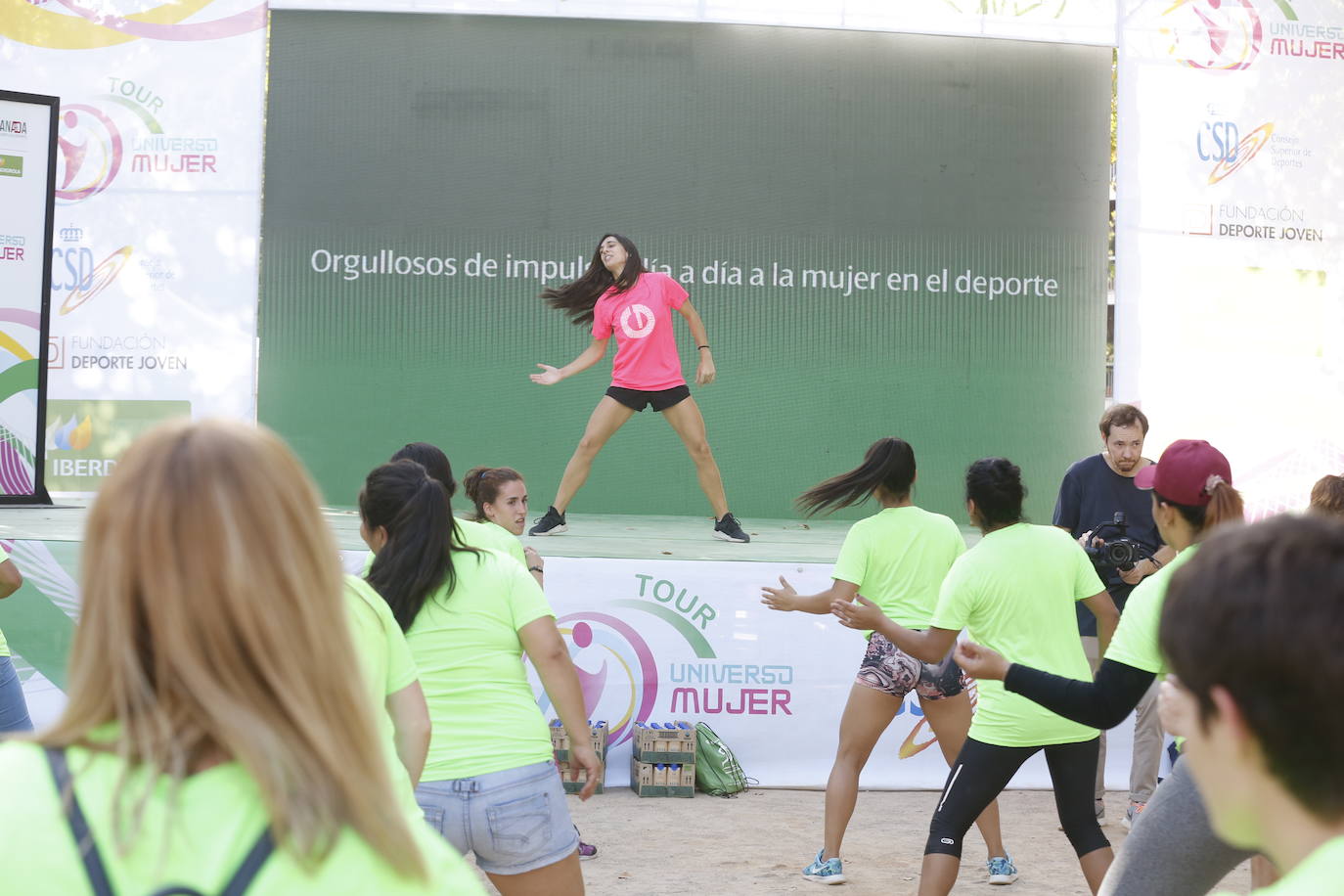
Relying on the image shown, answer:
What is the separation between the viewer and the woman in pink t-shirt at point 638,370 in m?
7.97

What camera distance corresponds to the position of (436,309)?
10.4 metres

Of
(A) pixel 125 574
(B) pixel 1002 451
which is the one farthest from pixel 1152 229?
(A) pixel 125 574

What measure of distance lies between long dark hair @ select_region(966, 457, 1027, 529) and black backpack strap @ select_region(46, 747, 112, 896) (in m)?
3.26

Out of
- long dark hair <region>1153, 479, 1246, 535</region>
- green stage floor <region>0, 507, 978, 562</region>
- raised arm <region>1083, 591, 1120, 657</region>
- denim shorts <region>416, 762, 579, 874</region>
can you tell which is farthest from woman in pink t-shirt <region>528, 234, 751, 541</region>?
long dark hair <region>1153, 479, 1246, 535</region>

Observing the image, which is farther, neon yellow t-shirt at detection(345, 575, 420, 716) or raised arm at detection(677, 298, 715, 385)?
raised arm at detection(677, 298, 715, 385)

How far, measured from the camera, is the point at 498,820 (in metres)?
2.96

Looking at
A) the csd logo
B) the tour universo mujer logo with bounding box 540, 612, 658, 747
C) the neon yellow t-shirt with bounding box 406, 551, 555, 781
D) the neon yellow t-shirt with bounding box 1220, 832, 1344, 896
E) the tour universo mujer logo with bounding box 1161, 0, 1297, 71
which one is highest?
the tour universo mujer logo with bounding box 1161, 0, 1297, 71

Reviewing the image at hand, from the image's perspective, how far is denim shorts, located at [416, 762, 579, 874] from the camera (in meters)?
2.96

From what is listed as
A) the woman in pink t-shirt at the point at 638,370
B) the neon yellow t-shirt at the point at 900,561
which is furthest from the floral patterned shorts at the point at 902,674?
the woman in pink t-shirt at the point at 638,370

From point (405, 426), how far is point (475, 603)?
25.1 ft

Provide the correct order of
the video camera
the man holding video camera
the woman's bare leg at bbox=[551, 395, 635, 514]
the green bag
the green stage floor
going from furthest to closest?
1. the woman's bare leg at bbox=[551, 395, 635, 514]
2. the green stage floor
3. the green bag
4. the man holding video camera
5. the video camera

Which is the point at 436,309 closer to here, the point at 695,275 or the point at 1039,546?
the point at 695,275

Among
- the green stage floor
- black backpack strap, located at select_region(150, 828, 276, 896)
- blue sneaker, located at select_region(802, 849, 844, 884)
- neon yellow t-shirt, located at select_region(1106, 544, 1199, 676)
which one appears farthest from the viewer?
the green stage floor

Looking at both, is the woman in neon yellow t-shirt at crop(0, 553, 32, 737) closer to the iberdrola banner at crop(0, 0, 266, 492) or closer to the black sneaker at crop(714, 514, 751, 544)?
the black sneaker at crop(714, 514, 751, 544)
